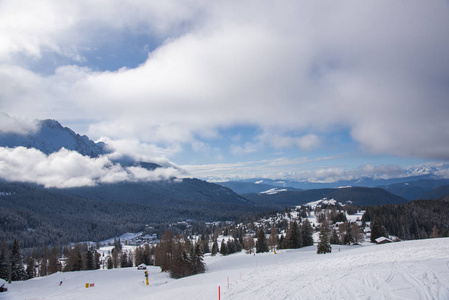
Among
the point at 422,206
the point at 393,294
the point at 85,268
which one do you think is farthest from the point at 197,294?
the point at 422,206

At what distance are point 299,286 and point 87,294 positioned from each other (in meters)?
28.8

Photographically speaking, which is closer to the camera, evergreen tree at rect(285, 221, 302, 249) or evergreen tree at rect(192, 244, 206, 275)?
evergreen tree at rect(192, 244, 206, 275)

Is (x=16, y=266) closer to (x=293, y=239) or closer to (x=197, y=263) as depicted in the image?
(x=197, y=263)

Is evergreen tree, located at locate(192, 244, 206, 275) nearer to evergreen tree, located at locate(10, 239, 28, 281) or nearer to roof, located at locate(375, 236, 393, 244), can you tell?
evergreen tree, located at locate(10, 239, 28, 281)

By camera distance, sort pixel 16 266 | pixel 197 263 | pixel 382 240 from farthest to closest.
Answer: pixel 382 240
pixel 16 266
pixel 197 263

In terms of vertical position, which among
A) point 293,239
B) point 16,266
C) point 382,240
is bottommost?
point 382,240

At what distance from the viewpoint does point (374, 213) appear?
485 ft

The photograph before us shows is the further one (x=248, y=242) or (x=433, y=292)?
(x=248, y=242)

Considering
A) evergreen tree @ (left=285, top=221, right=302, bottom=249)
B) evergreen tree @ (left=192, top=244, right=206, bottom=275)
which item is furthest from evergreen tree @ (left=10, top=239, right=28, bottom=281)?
evergreen tree @ (left=285, top=221, right=302, bottom=249)

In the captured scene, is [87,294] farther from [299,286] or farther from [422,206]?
[422,206]

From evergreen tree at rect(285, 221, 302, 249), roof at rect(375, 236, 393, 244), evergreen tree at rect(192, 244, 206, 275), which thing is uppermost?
evergreen tree at rect(192, 244, 206, 275)

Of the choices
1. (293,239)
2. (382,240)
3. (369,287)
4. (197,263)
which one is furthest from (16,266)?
(382,240)

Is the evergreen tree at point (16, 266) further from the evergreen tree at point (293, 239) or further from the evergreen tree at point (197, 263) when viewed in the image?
the evergreen tree at point (293, 239)

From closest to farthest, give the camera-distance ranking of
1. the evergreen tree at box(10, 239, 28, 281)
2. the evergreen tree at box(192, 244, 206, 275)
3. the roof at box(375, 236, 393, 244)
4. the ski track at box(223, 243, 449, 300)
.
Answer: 1. the ski track at box(223, 243, 449, 300)
2. the evergreen tree at box(192, 244, 206, 275)
3. the evergreen tree at box(10, 239, 28, 281)
4. the roof at box(375, 236, 393, 244)
